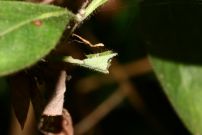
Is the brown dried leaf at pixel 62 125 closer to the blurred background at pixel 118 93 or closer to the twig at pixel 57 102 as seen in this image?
the twig at pixel 57 102

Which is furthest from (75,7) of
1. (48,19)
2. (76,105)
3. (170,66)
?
(76,105)

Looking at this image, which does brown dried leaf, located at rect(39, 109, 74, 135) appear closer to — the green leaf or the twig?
the twig

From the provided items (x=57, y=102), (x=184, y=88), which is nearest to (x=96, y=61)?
(x=57, y=102)

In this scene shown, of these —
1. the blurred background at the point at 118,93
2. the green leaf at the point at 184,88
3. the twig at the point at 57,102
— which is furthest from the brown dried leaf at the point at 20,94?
the blurred background at the point at 118,93

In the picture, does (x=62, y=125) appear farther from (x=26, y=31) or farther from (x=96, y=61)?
(x=26, y=31)

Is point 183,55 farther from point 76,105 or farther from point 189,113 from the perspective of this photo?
point 76,105

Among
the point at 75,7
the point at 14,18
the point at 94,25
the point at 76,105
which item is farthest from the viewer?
the point at 94,25
